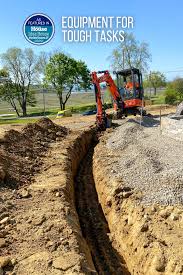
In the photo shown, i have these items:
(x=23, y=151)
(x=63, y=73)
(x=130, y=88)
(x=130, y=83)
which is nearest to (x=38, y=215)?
(x=23, y=151)

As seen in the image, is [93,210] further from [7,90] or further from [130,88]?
[7,90]

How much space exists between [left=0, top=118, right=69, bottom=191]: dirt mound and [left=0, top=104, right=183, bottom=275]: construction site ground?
5cm

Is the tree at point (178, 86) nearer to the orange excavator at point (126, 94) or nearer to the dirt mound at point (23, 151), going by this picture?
the orange excavator at point (126, 94)

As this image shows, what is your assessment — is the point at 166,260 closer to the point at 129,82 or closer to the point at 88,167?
the point at 88,167

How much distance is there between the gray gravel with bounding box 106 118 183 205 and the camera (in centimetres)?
1022

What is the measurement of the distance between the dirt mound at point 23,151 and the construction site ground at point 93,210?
0.05 meters

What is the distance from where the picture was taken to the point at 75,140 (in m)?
20.2

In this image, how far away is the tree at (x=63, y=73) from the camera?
56006 millimetres

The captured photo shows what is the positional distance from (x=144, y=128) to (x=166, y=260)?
14.8 m

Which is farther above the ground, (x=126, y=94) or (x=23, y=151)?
(x=126, y=94)

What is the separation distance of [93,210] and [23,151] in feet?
15.2

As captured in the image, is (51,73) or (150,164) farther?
(51,73)

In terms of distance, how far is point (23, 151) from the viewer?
15531mm

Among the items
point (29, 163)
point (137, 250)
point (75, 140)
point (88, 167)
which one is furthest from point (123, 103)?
point (137, 250)
